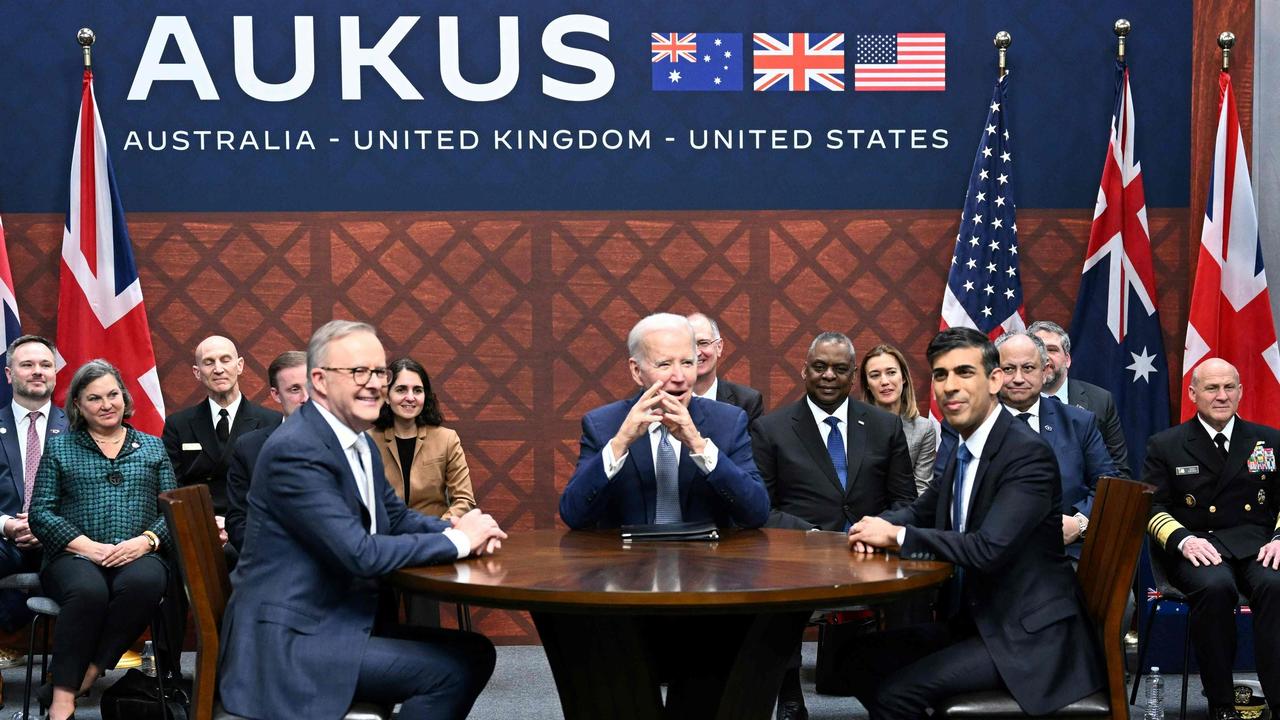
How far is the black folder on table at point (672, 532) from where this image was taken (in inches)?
152

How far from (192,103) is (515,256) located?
179 centimetres

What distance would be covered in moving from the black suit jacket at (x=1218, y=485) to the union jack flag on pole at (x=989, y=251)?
4.33ft

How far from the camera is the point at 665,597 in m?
2.91

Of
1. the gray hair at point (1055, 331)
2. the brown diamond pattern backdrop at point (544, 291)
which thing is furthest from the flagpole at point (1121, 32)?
the gray hair at point (1055, 331)

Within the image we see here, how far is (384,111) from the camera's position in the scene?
6723 millimetres

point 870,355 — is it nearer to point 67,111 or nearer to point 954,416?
point 954,416

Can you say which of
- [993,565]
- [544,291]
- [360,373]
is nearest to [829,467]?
[993,565]

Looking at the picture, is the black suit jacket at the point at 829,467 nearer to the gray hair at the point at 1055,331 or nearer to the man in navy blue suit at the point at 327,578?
the gray hair at the point at 1055,331

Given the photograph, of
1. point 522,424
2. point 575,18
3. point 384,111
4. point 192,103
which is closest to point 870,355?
point 522,424

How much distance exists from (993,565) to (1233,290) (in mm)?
3783

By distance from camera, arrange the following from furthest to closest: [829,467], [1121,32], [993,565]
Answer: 1. [1121,32]
2. [829,467]
3. [993,565]

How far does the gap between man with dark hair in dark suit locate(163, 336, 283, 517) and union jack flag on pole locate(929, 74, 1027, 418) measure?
11.0 feet

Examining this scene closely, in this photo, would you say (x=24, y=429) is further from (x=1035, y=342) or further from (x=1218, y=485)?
(x=1218, y=485)

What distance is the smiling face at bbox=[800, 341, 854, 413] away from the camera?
5.37 meters
